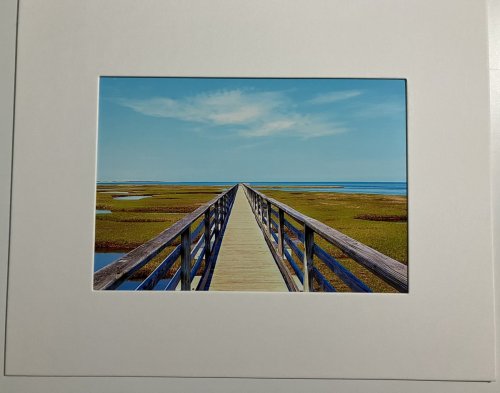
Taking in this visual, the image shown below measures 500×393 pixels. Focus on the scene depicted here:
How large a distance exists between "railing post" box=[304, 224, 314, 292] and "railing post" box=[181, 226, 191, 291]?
432 millimetres

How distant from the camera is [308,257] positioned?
Result: 163 centimetres

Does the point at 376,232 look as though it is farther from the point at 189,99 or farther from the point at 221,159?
the point at 189,99

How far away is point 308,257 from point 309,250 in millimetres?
53

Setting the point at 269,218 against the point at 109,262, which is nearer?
the point at 109,262

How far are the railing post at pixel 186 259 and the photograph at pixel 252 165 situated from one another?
0.04ft

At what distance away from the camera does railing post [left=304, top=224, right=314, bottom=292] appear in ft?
4.84

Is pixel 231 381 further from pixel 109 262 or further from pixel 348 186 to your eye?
Result: pixel 348 186

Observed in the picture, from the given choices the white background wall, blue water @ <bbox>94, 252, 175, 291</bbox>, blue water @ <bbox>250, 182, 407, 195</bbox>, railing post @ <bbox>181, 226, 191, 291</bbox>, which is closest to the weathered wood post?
railing post @ <bbox>181, 226, 191, 291</bbox>

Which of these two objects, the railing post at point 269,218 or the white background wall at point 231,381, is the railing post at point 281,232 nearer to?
the railing post at point 269,218

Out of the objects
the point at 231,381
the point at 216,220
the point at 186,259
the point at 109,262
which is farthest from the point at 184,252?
the point at 231,381

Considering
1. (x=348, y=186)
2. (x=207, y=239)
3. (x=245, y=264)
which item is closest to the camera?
(x=348, y=186)

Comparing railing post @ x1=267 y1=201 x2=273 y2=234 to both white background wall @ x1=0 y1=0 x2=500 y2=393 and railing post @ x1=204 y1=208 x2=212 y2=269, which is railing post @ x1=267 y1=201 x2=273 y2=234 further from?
white background wall @ x1=0 y1=0 x2=500 y2=393

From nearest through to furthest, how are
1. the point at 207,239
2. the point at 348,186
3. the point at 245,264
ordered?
1. the point at 348,186
2. the point at 245,264
3. the point at 207,239

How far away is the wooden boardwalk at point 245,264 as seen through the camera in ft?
4.82
